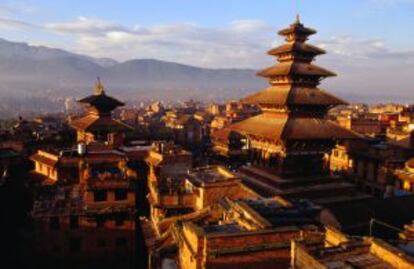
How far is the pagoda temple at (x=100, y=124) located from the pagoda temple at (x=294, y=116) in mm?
16561

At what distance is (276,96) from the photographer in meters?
35.9

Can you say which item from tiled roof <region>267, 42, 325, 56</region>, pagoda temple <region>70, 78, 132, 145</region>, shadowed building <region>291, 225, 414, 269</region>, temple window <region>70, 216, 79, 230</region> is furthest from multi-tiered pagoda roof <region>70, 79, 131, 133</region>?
shadowed building <region>291, 225, 414, 269</region>

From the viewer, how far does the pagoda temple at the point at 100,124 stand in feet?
162

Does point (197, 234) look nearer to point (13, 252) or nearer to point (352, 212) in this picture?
point (352, 212)

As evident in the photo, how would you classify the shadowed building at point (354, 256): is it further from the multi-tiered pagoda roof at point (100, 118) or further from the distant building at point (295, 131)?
the multi-tiered pagoda roof at point (100, 118)

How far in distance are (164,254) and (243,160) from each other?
1490 inches

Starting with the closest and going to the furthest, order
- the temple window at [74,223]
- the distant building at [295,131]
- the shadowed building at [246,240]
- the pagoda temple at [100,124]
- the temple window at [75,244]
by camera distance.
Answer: the shadowed building at [246,240], the temple window at [74,223], the temple window at [75,244], the distant building at [295,131], the pagoda temple at [100,124]

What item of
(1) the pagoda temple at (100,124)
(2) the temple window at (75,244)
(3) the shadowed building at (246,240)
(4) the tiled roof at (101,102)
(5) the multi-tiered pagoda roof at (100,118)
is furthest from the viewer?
(4) the tiled roof at (101,102)

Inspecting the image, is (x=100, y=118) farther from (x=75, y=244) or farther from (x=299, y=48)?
(x=299, y=48)

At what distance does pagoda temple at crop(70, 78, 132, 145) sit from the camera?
1944 inches

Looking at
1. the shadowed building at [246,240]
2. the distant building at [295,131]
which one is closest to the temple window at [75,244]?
the shadowed building at [246,240]

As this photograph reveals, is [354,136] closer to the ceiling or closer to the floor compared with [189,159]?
closer to the ceiling

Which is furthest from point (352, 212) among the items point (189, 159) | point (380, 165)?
point (380, 165)

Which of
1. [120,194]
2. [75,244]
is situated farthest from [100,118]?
[75,244]
